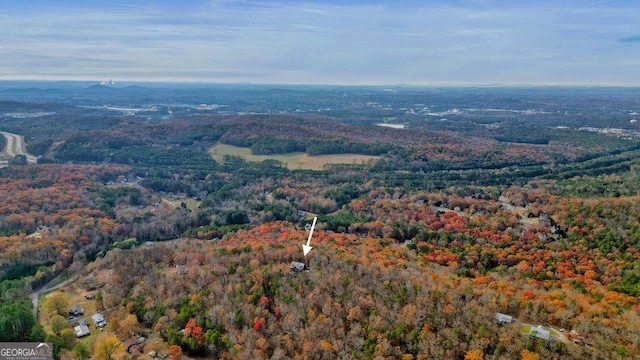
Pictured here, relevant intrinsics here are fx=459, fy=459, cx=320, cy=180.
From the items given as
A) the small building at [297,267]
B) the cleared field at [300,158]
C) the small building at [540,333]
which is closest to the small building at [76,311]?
the small building at [297,267]

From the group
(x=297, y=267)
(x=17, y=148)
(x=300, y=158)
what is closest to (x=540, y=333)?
(x=297, y=267)

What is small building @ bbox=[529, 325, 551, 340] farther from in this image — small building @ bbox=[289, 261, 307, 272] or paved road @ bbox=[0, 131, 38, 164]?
paved road @ bbox=[0, 131, 38, 164]

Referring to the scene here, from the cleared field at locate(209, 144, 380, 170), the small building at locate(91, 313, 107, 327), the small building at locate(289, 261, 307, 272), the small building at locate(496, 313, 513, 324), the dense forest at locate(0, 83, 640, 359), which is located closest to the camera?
the small building at locate(496, 313, 513, 324)

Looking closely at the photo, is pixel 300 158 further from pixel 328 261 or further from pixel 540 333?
pixel 540 333

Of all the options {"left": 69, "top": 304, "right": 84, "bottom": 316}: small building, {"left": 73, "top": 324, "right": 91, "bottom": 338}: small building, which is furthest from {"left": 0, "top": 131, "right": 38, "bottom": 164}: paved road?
{"left": 73, "top": 324, "right": 91, "bottom": 338}: small building

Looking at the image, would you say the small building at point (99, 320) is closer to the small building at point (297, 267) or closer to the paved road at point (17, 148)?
the small building at point (297, 267)

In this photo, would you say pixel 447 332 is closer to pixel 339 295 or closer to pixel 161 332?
pixel 339 295

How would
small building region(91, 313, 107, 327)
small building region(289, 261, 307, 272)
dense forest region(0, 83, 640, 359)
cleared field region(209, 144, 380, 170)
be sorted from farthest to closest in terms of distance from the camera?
1. cleared field region(209, 144, 380, 170)
2. small building region(289, 261, 307, 272)
3. small building region(91, 313, 107, 327)
4. dense forest region(0, 83, 640, 359)
